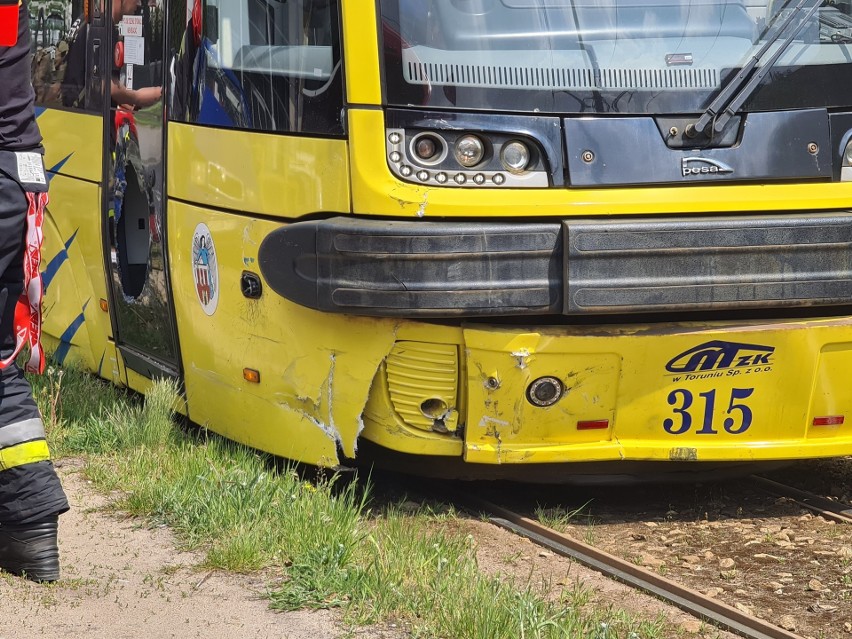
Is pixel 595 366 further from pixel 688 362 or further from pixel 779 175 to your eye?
pixel 779 175

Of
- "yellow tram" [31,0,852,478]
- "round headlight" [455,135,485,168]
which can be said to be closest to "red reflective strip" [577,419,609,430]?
"yellow tram" [31,0,852,478]

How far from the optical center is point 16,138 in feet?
13.9

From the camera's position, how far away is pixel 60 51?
717 cm

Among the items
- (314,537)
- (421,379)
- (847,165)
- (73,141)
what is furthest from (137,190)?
(847,165)

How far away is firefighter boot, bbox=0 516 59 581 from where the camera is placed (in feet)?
14.0

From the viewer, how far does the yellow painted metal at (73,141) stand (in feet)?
21.6

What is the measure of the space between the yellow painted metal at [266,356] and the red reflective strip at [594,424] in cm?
75

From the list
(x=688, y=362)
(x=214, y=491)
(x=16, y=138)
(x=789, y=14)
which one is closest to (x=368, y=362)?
(x=214, y=491)

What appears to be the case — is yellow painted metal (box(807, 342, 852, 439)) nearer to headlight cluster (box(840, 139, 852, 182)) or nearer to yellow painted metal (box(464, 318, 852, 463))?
yellow painted metal (box(464, 318, 852, 463))

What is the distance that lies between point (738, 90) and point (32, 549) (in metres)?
2.80

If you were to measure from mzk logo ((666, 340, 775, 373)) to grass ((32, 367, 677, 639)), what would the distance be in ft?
3.16

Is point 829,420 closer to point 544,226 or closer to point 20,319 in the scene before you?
point 544,226

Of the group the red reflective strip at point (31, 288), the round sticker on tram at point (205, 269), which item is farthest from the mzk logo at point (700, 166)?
the red reflective strip at point (31, 288)

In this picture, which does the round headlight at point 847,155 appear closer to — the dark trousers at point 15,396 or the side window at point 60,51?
the dark trousers at point 15,396
